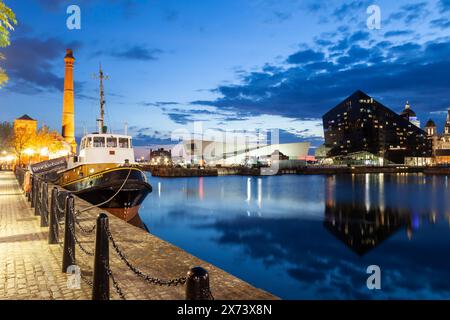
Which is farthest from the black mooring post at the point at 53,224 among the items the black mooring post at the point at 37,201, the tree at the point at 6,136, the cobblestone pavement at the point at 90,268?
the tree at the point at 6,136

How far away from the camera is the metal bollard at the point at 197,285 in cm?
345

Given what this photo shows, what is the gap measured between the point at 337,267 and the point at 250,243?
5.88 metres

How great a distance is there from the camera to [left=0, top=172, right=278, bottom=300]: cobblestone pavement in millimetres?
6016

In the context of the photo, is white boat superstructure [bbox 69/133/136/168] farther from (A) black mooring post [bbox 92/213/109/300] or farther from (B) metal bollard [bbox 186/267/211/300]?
(B) metal bollard [bbox 186/267/211/300]

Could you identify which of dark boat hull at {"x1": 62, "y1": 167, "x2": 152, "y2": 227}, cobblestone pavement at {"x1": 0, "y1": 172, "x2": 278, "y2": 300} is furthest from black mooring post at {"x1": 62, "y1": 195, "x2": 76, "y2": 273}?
dark boat hull at {"x1": 62, "y1": 167, "x2": 152, "y2": 227}

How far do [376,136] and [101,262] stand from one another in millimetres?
188790

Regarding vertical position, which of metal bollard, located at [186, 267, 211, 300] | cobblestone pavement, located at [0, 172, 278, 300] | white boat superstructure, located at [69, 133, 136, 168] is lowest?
cobblestone pavement, located at [0, 172, 278, 300]

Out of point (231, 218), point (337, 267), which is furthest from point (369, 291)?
point (231, 218)

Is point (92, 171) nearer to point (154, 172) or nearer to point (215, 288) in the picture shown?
point (215, 288)

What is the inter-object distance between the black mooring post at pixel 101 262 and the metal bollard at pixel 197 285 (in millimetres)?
2360

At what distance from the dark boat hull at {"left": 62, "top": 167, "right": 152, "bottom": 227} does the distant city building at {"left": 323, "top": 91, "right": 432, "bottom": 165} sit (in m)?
171

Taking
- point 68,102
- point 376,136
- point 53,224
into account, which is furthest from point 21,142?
point 376,136

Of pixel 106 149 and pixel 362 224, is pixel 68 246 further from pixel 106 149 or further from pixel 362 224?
pixel 362 224

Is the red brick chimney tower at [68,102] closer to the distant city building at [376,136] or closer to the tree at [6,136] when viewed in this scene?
the tree at [6,136]
